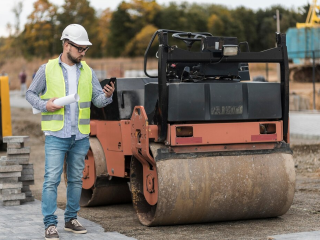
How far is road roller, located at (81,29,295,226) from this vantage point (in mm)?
6109

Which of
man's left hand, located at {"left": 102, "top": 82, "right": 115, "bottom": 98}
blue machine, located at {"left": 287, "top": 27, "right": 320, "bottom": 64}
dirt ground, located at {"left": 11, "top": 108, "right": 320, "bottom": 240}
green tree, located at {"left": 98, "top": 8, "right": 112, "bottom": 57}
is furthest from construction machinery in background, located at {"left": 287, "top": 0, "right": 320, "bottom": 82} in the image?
green tree, located at {"left": 98, "top": 8, "right": 112, "bottom": 57}

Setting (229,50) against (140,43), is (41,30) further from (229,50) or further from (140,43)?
(229,50)

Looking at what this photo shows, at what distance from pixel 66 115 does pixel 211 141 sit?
143 centimetres

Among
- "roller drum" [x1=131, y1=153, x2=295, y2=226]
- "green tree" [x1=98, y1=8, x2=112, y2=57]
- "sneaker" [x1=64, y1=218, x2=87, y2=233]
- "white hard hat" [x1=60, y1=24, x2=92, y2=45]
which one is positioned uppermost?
"green tree" [x1=98, y1=8, x2=112, y2=57]

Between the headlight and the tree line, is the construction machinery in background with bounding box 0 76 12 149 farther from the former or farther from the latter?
the tree line

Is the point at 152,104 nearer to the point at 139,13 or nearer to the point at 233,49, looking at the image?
the point at 233,49

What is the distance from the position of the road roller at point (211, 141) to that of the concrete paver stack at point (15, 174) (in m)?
1.81

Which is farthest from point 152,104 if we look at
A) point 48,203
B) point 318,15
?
point 318,15

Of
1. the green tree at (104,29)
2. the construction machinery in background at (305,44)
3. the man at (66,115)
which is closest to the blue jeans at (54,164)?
the man at (66,115)

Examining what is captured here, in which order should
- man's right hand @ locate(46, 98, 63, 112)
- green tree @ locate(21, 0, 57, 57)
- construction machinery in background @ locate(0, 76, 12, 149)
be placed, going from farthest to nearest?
green tree @ locate(21, 0, 57, 57) → construction machinery in background @ locate(0, 76, 12, 149) → man's right hand @ locate(46, 98, 63, 112)

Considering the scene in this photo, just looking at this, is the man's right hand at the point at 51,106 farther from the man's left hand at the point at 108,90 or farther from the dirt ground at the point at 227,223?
the dirt ground at the point at 227,223

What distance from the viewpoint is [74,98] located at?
558cm

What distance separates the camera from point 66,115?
19.3 feet

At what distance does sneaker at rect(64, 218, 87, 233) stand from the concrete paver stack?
1.74 meters
